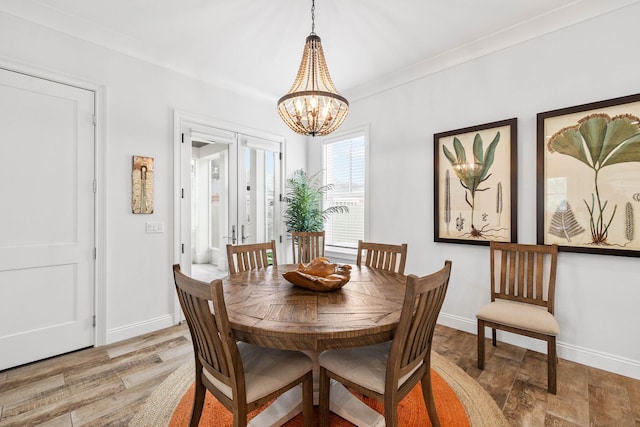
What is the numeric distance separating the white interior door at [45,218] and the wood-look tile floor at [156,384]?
27cm

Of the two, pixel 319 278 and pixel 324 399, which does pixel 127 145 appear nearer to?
pixel 319 278

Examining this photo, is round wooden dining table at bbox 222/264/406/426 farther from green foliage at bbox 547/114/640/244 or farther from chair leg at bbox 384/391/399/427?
green foliage at bbox 547/114/640/244

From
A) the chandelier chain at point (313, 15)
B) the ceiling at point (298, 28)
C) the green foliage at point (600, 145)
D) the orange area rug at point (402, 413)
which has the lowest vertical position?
the orange area rug at point (402, 413)

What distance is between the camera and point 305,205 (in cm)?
416

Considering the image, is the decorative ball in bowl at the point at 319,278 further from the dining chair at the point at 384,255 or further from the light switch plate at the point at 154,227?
the light switch plate at the point at 154,227

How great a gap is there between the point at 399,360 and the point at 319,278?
2.19 ft

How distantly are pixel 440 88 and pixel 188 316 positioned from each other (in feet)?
10.8

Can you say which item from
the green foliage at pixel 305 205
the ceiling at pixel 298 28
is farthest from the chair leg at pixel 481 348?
the ceiling at pixel 298 28

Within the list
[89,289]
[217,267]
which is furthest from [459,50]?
[89,289]

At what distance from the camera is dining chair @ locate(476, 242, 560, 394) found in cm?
215

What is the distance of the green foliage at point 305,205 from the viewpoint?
13.7 ft

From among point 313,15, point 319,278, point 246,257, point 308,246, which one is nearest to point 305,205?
point 308,246

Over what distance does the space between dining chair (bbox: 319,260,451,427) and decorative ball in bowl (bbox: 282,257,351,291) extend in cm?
37

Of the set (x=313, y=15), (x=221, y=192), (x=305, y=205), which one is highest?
(x=313, y=15)
